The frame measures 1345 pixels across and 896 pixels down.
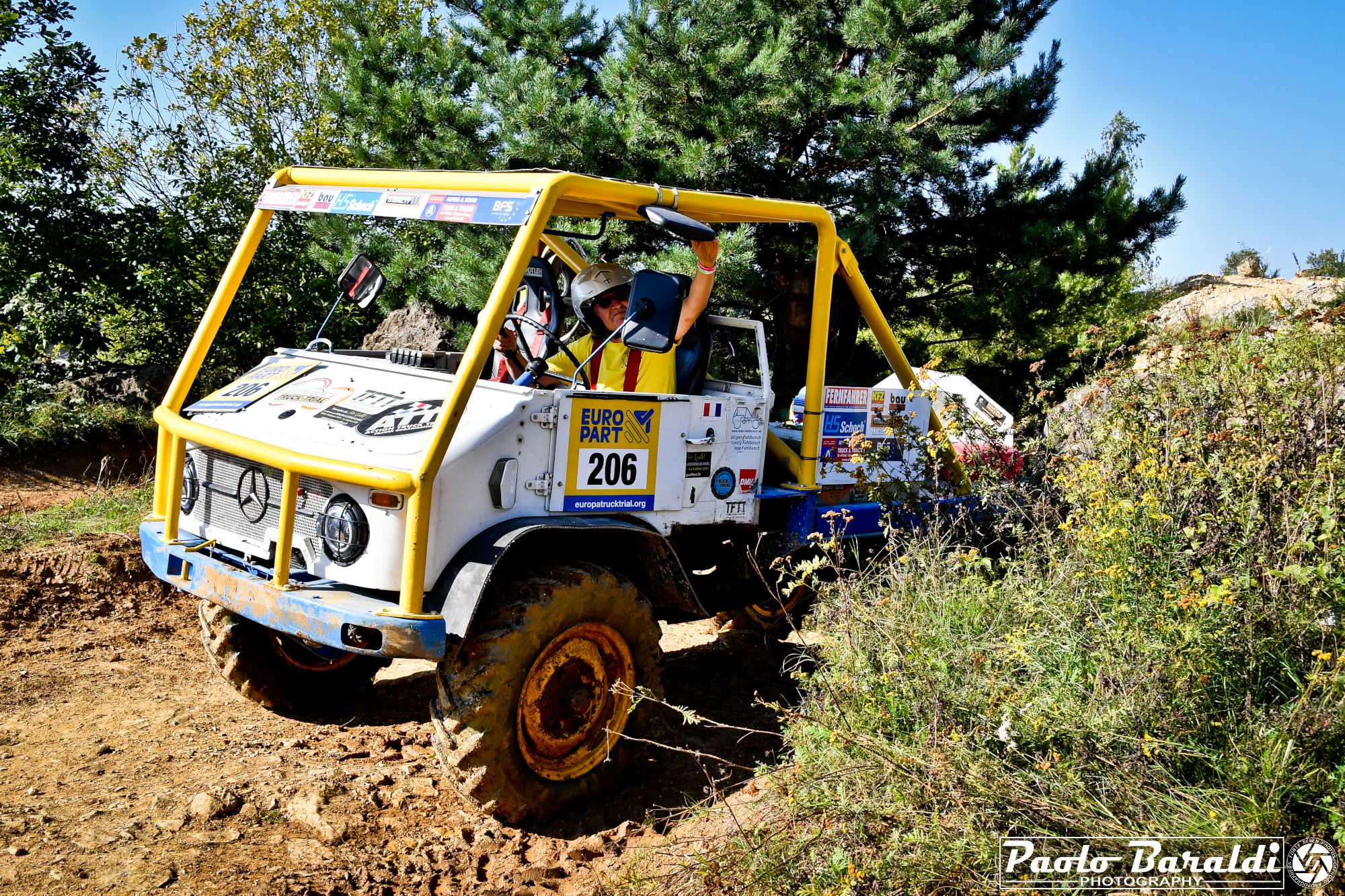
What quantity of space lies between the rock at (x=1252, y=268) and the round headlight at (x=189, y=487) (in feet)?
51.8

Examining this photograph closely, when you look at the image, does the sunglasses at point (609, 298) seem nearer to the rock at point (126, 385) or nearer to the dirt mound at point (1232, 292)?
the rock at point (126, 385)

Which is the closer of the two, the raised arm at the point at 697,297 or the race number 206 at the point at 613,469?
the race number 206 at the point at 613,469

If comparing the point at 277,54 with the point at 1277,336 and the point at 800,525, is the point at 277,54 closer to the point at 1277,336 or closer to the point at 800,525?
the point at 800,525

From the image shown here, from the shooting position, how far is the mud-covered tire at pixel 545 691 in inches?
147

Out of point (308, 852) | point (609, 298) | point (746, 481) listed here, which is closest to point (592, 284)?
point (609, 298)

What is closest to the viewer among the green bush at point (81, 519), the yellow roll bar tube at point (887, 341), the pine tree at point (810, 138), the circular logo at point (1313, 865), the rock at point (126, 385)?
the circular logo at point (1313, 865)

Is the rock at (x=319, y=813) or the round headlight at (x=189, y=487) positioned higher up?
the round headlight at (x=189, y=487)

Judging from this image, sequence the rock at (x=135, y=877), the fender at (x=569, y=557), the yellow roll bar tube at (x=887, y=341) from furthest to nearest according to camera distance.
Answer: the yellow roll bar tube at (x=887, y=341) → the fender at (x=569, y=557) → the rock at (x=135, y=877)

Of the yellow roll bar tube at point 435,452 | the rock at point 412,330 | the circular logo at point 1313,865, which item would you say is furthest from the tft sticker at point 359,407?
the rock at point 412,330

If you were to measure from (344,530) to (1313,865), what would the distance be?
3293 millimetres

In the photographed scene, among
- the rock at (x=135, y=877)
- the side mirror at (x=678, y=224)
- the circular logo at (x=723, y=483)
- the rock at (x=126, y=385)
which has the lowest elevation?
the rock at (x=135, y=877)

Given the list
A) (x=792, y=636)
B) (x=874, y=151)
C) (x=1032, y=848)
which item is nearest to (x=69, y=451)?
(x=792, y=636)

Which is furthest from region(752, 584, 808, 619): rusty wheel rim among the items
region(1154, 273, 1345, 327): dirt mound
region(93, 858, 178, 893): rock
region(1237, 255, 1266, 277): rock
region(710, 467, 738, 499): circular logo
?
region(1237, 255, 1266, 277): rock

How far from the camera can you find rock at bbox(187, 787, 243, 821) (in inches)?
151
